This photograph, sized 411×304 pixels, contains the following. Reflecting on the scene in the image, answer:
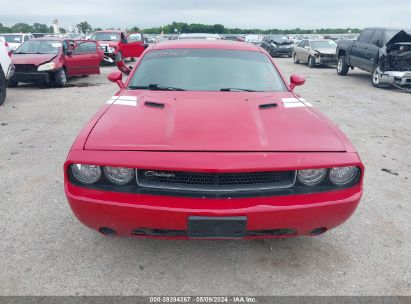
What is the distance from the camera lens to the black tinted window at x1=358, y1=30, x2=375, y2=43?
12.4 meters

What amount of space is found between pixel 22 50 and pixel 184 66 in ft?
31.7

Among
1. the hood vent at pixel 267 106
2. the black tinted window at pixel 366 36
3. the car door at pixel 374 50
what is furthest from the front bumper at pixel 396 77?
the hood vent at pixel 267 106

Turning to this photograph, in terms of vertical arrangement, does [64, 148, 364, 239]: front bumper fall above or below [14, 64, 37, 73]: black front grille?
above

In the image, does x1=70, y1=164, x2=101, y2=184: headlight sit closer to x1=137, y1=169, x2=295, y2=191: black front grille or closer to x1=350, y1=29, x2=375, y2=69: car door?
x1=137, y1=169, x2=295, y2=191: black front grille

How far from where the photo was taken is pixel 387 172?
4.52m

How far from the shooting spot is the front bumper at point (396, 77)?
35.3ft

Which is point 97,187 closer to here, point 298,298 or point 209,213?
point 209,213

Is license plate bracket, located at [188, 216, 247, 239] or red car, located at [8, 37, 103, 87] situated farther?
red car, located at [8, 37, 103, 87]

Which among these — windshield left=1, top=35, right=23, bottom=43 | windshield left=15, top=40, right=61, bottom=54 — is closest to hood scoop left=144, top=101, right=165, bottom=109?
windshield left=15, top=40, right=61, bottom=54

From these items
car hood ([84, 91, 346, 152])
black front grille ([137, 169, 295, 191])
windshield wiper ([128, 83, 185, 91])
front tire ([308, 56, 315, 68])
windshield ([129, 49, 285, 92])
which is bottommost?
front tire ([308, 56, 315, 68])

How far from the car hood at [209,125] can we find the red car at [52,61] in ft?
27.8

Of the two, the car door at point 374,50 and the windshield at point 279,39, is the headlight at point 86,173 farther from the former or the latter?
the windshield at point 279,39

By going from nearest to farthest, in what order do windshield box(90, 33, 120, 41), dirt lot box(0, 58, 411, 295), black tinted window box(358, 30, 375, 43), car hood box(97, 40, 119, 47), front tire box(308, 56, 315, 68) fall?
dirt lot box(0, 58, 411, 295), black tinted window box(358, 30, 375, 43), car hood box(97, 40, 119, 47), front tire box(308, 56, 315, 68), windshield box(90, 33, 120, 41)

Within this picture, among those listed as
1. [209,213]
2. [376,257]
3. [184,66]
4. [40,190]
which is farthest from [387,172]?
[40,190]
